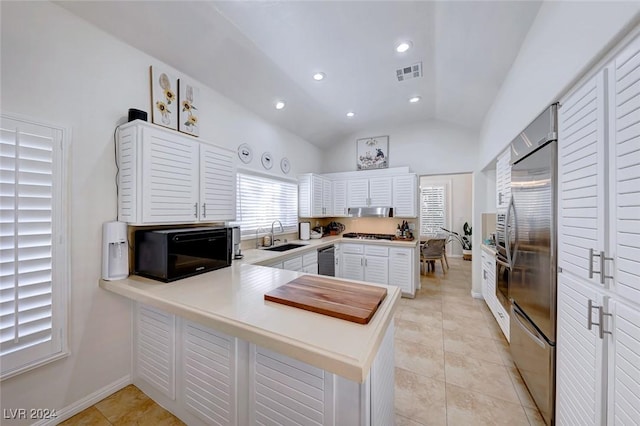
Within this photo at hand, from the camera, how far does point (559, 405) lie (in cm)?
136

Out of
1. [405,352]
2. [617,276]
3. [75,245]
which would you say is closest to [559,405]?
[617,276]

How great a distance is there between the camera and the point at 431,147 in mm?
4195

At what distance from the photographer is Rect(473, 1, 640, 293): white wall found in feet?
3.23

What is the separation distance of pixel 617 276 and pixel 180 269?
248cm

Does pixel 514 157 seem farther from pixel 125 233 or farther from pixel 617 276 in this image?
pixel 125 233

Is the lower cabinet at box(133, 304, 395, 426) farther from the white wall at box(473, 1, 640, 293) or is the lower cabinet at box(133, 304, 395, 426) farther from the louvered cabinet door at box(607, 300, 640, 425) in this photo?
the white wall at box(473, 1, 640, 293)

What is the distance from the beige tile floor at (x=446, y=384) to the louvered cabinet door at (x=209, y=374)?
1.25ft

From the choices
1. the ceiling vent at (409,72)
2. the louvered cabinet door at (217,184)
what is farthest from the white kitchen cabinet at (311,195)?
the ceiling vent at (409,72)

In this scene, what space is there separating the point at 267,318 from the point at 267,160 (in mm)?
2867

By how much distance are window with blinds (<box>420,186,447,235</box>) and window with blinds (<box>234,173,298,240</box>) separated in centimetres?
491

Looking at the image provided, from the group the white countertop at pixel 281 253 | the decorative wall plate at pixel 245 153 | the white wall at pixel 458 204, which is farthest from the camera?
the white wall at pixel 458 204

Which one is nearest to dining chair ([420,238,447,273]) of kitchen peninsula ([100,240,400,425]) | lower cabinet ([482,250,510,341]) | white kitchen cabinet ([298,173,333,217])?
lower cabinet ([482,250,510,341])

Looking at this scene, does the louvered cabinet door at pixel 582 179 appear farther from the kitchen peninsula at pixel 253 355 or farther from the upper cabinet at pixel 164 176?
the upper cabinet at pixel 164 176

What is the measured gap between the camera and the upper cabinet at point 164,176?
169 centimetres
